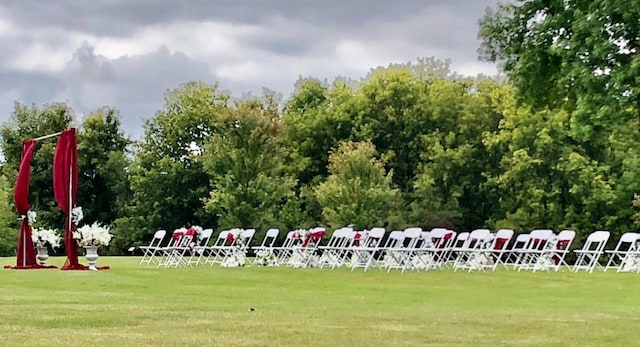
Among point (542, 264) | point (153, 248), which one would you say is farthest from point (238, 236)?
point (542, 264)

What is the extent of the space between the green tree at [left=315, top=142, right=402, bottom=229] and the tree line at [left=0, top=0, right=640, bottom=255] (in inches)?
1.8

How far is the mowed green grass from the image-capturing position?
688cm

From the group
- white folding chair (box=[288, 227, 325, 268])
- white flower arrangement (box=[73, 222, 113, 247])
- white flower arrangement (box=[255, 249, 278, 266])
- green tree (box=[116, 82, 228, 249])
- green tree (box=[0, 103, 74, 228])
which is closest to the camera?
white flower arrangement (box=[73, 222, 113, 247])

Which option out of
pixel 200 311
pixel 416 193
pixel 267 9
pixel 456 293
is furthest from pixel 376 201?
pixel 200 311

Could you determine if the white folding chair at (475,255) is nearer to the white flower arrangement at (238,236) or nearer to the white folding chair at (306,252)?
the white folding chair at (306,252)

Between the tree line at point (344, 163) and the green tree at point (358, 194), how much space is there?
0.04 meters

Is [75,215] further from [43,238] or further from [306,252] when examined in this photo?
[306,252]

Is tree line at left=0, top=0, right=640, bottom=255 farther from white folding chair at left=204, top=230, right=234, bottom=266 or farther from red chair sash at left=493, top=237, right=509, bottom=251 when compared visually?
white folding chair at left=204, top=230, right=234, bottom=266

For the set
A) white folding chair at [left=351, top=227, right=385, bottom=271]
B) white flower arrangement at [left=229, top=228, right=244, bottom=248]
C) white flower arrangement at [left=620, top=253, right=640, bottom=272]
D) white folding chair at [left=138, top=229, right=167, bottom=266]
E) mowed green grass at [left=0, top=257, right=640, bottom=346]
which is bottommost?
white folding chair at [left=138, top=229, right=167, bottom=266]

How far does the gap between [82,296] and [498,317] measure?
4892 mm

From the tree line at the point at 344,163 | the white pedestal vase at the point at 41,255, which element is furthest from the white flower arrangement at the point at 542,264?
the white pedestal vase at the point at 41,255

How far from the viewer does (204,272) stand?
56.0 ft

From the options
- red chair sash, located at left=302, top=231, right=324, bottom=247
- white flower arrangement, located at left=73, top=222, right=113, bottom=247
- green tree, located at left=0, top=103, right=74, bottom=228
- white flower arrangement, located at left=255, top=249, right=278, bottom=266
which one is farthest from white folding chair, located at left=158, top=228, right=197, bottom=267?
green tree, located at left=0, top=103, right=74, bottom=228

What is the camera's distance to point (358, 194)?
28.4m
